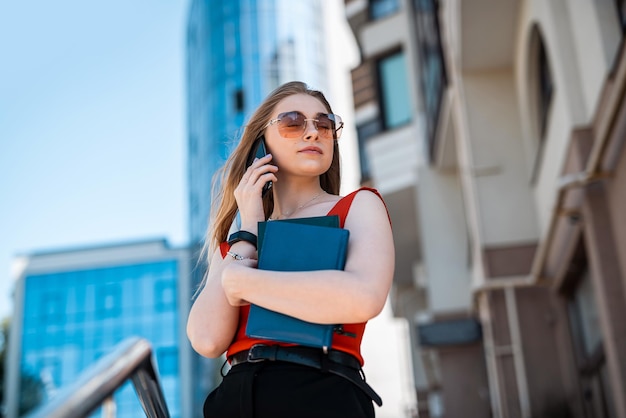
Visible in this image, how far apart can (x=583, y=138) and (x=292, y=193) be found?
5320 mm

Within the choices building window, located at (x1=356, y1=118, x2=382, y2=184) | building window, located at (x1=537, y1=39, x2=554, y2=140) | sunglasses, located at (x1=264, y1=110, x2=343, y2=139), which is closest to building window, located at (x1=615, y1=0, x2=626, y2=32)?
building window, located at (x1=537, y1=39, x2=554, y2=140)

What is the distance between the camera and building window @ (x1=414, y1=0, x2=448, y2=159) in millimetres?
13797

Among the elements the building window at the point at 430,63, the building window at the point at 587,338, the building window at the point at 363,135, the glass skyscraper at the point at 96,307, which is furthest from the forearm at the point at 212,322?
the glass skyscraper at the point at 96,307

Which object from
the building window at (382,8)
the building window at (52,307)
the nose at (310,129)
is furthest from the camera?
the building window at (52,307)

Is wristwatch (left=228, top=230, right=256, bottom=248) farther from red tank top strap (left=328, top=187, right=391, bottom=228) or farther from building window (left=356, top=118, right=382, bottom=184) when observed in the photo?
building window (left=356, top=118, right=382, bottom=184)

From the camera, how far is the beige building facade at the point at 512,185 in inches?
277

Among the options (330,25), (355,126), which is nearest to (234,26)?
(330,25)

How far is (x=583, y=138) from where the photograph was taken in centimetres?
753

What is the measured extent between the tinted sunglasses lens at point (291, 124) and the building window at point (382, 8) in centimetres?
1790

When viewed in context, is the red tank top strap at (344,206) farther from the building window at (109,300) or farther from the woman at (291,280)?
the building window at (109,300)

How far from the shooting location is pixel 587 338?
9258 mm

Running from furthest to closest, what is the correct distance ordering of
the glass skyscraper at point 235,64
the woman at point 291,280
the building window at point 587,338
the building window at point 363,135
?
the glass skyscraper at point 235,64
the building window at point 363,135
the building window at point 587,338
the woman at point 291,280

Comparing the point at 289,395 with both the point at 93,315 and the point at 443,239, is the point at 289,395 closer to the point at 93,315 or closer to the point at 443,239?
the point at 443,239

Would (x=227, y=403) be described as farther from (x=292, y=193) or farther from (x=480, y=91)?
(x=480, y=91)
